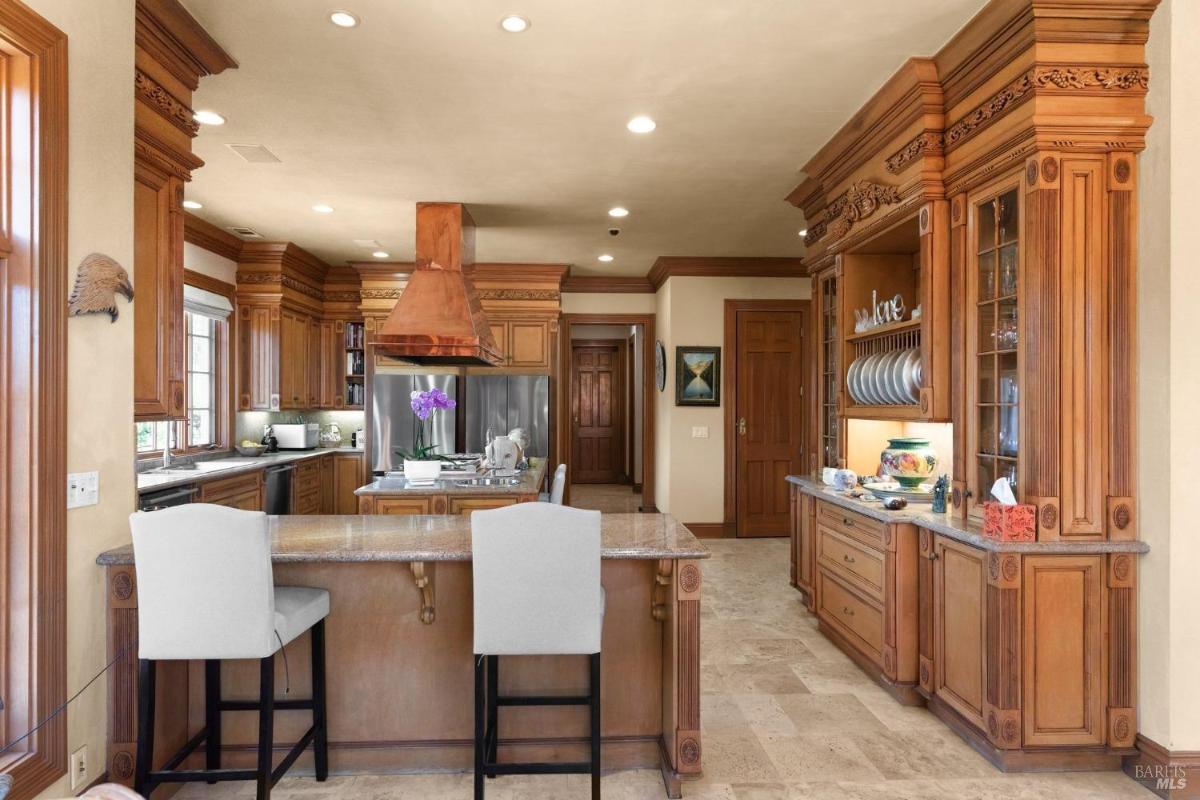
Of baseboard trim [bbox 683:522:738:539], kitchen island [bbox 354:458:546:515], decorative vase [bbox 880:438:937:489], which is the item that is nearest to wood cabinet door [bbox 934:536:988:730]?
decorative vase [bbox 880:438:937:489]

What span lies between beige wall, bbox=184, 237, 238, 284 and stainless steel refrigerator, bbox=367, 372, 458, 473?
5.18 ft

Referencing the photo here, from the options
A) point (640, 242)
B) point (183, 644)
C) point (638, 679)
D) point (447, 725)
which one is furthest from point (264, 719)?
point (640, 242)

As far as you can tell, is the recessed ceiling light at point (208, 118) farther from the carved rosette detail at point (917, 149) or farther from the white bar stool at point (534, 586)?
the carved rosette detail at point (917, 149)

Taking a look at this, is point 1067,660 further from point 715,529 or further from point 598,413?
point 598,413

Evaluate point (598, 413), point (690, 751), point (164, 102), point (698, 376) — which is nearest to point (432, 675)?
point (690, 751)

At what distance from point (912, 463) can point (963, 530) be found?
0.77 meters

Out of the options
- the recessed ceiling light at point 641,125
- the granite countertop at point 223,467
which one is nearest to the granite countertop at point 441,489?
the granite countertop at point 223,467

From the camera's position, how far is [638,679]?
8.24 feet

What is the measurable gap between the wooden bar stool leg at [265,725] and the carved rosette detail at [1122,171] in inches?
128

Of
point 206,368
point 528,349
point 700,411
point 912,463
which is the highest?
point 528,349

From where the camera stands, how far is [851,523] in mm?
3455

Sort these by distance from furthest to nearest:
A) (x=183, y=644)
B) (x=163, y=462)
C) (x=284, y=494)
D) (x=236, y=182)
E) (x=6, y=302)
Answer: (x=284, y=494), (x=163, y=462), (x=236, y=182), (x=183, y=644), (x=6, y=302)

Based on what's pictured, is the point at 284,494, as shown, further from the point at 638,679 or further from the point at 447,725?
the point at 638,679

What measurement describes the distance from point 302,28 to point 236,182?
7.34 feet
